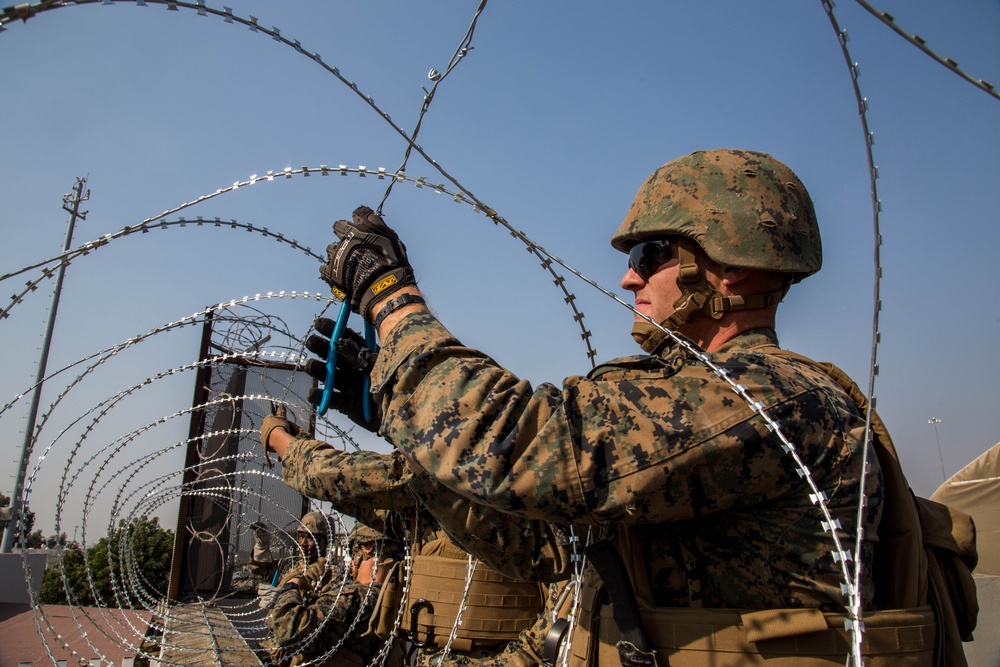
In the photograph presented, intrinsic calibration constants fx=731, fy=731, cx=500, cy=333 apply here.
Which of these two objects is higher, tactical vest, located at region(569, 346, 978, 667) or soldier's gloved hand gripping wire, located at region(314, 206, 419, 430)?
soldier's gloved hand gripping wire, located at region(314, 206, 419, 430)

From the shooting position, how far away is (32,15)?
1627 millimetres

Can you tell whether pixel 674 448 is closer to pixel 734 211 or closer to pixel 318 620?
pixel 734 211

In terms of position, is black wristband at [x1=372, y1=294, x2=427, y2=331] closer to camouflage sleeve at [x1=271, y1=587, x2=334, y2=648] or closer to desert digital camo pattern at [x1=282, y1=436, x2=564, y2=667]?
desert digital camo pattern at [x1=282, y1=436, x2=564, y2=667]

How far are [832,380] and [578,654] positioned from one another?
107cm

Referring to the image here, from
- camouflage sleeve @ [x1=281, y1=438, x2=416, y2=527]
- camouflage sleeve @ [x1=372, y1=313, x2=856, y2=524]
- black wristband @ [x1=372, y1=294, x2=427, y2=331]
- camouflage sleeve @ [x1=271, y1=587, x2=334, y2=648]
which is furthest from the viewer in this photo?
camouflage sleeve @ [x1=271, y1=587, x2=334, y2=648]

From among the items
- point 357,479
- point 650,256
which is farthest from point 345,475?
point 650,256

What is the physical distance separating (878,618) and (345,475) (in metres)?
3.55

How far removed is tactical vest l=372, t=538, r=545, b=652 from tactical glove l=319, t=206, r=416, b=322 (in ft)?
9.59

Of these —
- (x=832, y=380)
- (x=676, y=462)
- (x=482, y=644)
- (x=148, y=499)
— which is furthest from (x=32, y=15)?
(x=148, y=499)

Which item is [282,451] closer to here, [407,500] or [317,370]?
[407,500]

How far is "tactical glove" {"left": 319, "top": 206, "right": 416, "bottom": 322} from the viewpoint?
7.45 ft

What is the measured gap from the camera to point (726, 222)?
225 cm

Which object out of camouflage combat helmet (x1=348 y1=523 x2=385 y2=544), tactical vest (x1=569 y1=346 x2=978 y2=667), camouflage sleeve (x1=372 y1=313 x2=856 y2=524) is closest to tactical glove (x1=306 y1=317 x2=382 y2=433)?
camouflage sleeve (x1=372 y1=313 x2=856 y2=524)

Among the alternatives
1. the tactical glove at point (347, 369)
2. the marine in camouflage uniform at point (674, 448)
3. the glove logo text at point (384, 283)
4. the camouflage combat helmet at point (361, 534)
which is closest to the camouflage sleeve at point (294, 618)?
the camouflage combat helmet at point (361, 534)
